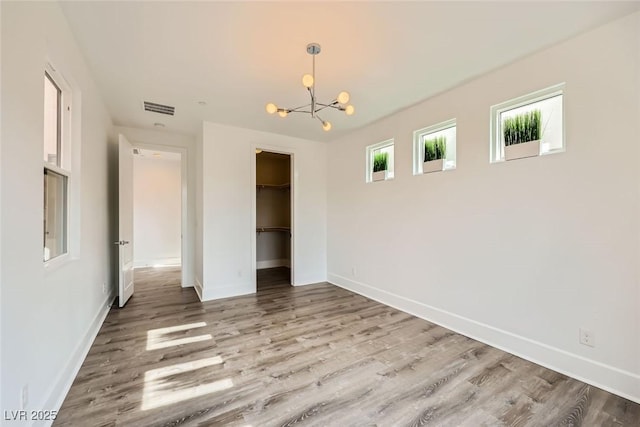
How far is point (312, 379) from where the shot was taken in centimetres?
217

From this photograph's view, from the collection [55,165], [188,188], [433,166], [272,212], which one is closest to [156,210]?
[188,188]

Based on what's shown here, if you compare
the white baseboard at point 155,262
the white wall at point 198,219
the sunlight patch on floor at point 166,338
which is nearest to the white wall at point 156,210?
the white baseboard at point 155,262

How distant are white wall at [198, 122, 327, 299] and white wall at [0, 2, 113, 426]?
67.4 inches

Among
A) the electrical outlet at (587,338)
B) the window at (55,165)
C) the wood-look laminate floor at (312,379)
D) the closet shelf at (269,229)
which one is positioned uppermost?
the window at (55,165)

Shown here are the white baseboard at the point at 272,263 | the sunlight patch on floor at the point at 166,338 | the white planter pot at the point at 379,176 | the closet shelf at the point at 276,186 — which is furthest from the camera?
the white baseboard at the point at 272,263

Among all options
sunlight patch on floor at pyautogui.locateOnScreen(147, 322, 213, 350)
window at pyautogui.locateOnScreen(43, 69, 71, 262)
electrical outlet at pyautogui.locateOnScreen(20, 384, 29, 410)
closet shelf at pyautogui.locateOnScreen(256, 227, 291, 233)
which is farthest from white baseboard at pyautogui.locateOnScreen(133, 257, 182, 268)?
electrical outlet at pyautogui.locateOnScreen(20, 384, 29, 410)

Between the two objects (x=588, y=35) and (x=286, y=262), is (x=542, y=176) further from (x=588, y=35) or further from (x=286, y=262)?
(x=286, y=262)

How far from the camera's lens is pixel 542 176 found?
2385 millimetres

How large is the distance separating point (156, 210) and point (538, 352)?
7808 millimetres

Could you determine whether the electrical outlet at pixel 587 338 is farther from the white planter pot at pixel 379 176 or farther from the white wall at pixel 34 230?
the white wall at pixel 34 230

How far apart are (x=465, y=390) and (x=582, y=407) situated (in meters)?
0.73

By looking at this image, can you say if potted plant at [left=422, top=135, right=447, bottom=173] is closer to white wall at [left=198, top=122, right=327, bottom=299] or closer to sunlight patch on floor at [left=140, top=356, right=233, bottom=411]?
white wall at [left=198, top=122, right=327, bottom=299]

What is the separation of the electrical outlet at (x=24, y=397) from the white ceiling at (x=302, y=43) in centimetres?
234

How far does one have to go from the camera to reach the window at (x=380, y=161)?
13.3ft
